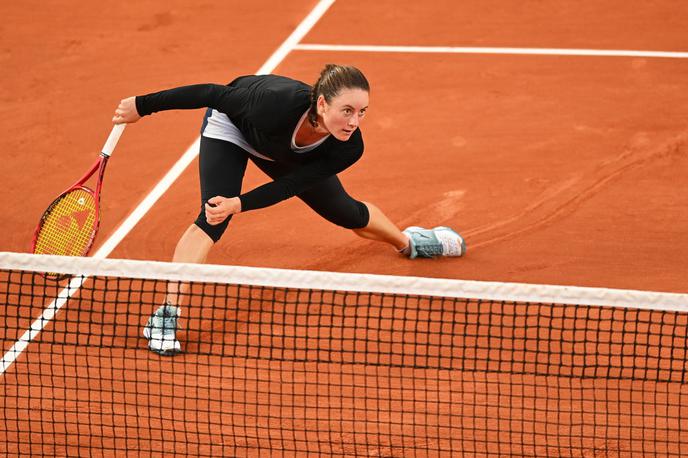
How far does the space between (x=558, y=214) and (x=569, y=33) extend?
2.67 meters

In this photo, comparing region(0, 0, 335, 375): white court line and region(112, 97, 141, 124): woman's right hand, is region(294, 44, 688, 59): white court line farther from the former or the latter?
region(112, 97, 141, 124): woman's right hand

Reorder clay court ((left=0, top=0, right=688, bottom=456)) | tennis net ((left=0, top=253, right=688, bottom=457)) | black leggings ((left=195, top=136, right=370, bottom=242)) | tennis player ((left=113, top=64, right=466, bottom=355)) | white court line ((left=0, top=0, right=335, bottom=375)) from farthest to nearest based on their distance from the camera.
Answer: clay court ((left=0, top=0, right=688, bottom=456)), white court line ((left=0, top=0, right=335, bottom=375)), black leggings ((left=195, top=136, right=370, bottom=242)), tennis player ((left=113, top=64, right=466, bottom=355)), tennis net ((left=0, top=253, right=688, bottom=457))

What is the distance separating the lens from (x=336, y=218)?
5902 millimetres

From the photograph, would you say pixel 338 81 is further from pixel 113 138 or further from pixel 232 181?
pixel 113 138

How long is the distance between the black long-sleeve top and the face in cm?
24

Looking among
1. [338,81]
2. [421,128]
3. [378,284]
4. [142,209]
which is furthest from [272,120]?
[421,128]

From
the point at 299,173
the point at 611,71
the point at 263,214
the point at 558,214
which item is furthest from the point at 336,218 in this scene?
the point at 611,71

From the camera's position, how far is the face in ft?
16.0

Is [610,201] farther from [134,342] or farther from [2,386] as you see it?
[2,386]

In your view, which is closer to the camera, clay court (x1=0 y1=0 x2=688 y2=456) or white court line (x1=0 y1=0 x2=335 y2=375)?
white court line (x1=0 y1=0 x2=335 y2=375)

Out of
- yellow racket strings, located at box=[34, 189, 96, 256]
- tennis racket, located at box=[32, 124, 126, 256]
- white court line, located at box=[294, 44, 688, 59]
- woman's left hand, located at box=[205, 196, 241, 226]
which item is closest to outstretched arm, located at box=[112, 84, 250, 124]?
woman's left hand, located at box=[205, 196, 241, 226]

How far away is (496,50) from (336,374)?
13.7ft

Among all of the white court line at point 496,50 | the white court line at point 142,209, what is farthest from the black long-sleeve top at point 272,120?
the white court line at point 496,50

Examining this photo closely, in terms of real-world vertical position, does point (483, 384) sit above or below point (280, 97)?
below
